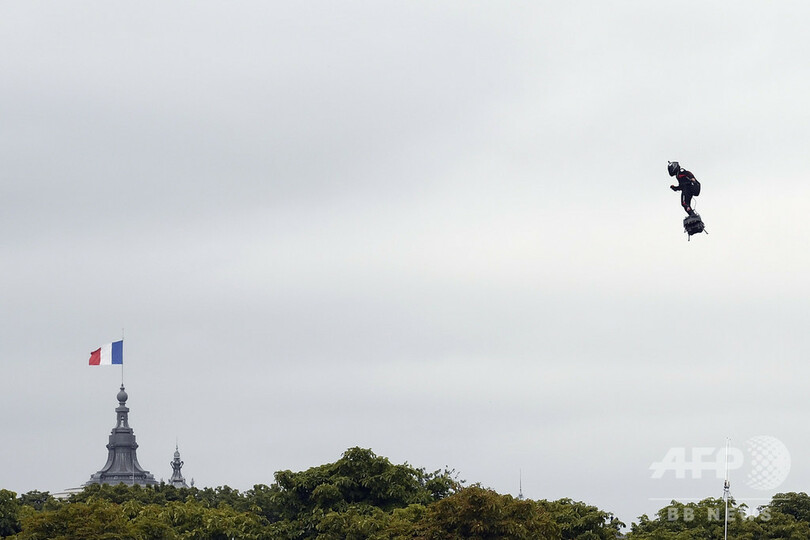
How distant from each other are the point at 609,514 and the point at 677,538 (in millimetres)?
3915

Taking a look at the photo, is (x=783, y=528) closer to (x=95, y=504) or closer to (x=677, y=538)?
(x=677, y=538)

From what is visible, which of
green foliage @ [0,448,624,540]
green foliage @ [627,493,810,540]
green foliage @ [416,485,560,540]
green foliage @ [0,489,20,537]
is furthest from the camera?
green foliage @ [0,489,20,537]

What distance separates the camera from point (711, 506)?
311 ft

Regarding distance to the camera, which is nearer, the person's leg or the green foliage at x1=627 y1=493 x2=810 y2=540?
the person's leg

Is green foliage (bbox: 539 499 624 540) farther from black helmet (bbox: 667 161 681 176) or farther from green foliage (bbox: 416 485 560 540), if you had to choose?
black helmet (bbox: 667 161 681 176)

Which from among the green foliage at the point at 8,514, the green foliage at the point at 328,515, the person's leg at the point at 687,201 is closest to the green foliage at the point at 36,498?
the green foliage at the point at 8,514

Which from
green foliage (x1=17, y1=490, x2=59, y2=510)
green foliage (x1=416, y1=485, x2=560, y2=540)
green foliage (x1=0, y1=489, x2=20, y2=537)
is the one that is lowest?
green foliage (x1=416, y1=485, x2=560, y2=540)

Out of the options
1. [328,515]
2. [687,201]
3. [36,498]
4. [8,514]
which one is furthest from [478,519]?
[36,498]

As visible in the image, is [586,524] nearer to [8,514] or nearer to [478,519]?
[478,519]

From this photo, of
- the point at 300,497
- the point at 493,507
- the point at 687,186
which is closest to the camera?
the point at 687,186

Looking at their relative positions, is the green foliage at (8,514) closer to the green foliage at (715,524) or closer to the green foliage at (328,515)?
the green foliage at (328,515)

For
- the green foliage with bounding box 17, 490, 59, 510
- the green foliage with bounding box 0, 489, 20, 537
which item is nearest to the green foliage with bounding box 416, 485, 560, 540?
the green foliage with bounding box 0, 489, 20, 537

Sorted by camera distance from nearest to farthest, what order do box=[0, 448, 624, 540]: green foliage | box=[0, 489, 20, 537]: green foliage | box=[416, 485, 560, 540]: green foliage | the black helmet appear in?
the black helmet → box=[416, 485, 560, 540]: green foliage → box=[0, 448, 624, 540]: green foliage → box=[0, 489, 20, 537]: green foliage

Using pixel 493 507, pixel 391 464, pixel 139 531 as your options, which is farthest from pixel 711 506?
pixel 139 531
